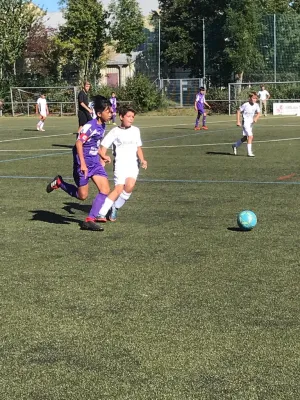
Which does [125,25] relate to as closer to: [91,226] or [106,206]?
[106,206]

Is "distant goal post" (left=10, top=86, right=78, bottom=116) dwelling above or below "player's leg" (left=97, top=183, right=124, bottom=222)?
above

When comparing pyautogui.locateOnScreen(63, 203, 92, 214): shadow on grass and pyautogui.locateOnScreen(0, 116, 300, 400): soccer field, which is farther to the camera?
pyautogui.locateOnScreen(63, 203, 92, 214): shadow on grass

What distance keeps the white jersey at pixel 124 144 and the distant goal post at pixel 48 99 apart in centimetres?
4214

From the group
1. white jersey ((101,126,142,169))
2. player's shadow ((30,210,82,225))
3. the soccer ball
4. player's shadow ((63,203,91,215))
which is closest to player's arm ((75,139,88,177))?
white jersey ((101,126,142,169))

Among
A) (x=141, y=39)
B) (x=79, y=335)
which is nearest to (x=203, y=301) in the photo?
(x=79, y=335)

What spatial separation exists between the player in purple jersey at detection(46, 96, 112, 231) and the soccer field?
13.6 inches

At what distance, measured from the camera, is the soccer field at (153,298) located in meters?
4.28

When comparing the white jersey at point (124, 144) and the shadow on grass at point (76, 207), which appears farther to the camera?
the shadow on grass at point (76, 207)

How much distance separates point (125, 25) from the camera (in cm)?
6331

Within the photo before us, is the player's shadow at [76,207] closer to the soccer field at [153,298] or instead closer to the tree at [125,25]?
the soccer field at [153,298]

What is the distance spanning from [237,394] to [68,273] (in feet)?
9.90

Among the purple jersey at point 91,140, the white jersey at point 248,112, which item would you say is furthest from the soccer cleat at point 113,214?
the white jersey at point 248,112

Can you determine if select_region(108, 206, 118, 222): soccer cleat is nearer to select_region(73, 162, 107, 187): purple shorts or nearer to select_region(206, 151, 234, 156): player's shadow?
select_region(73, 162, 107, 187): purple shorts

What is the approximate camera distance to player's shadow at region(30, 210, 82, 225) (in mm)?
9484
